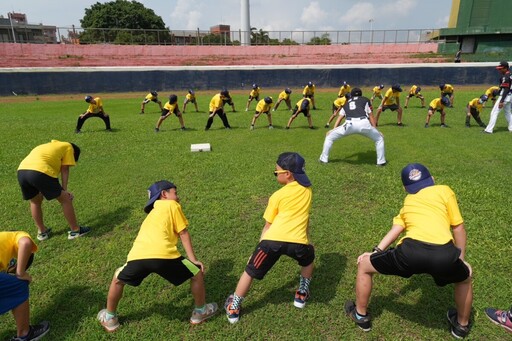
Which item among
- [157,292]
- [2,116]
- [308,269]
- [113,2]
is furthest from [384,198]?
[113,2]

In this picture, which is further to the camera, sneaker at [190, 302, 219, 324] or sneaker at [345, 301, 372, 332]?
sneaker at [190, 302, 219, 324]

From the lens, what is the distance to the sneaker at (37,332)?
10.2ft

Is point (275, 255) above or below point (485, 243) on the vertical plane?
above

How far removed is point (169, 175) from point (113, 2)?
191 ft

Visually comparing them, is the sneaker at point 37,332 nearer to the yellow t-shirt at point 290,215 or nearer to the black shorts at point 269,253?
the black shorts at point 269,253

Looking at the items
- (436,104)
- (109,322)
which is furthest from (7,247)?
(436,104)

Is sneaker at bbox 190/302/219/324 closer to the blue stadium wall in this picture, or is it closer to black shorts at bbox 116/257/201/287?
black shorts at bbox 116/257/201/287

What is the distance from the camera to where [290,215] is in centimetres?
327

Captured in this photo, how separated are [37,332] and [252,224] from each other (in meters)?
2.99

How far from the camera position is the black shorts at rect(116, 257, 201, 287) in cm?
302

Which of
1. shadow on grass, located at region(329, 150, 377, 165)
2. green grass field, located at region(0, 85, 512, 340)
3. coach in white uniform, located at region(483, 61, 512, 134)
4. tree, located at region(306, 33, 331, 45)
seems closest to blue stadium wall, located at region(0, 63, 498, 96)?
green grass field, located at region(0, 85, 512, 340)

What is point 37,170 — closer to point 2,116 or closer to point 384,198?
point 384,198

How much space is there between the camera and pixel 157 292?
3.86m

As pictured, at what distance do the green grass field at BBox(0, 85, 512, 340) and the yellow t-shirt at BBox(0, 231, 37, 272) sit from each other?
2.69 ft
